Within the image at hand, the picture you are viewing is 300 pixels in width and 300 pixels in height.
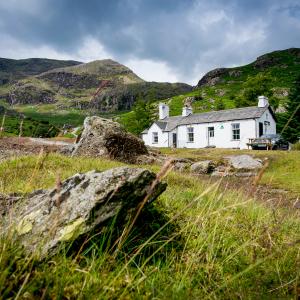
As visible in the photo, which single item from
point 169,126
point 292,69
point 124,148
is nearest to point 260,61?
point 292,69

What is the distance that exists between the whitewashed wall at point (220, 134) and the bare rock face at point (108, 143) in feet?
117

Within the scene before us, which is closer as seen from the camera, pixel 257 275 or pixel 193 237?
pixel 257 275

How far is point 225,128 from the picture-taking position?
2231 inches

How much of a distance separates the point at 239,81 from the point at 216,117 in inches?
4101

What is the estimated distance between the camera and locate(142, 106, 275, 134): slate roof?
5425 centimetres

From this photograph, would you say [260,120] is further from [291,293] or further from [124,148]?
[291,293]

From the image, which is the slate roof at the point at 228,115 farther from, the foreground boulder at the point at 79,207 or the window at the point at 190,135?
the foreground boulder at the point at 79,207

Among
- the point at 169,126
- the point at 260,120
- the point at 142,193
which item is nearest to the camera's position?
the point at 142,193

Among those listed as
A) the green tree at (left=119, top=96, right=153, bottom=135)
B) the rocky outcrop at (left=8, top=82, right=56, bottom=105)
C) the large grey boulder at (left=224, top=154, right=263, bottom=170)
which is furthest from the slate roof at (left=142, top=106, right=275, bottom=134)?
the rocky outcrop at (left=8, top=82, right=56, bottom=105)

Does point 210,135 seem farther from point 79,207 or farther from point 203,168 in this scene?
point 79,207

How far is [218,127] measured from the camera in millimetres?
57625

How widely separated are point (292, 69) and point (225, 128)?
116 m

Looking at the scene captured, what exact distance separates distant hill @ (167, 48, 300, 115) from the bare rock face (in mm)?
91269

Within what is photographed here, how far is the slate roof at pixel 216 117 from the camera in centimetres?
5425
